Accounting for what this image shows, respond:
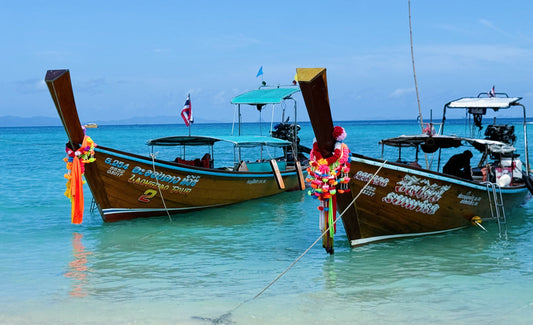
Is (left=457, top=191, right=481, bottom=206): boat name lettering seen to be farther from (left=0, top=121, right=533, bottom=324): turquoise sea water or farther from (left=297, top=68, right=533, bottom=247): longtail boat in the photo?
(left=0, top=121, right=533, bottom=324): turquoise sea water

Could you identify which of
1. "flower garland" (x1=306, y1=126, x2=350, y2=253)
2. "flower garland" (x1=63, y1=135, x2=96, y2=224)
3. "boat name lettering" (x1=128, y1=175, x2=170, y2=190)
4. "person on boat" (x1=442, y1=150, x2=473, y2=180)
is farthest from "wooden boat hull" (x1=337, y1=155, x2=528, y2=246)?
"boat name lettering" (x1=128, y1=175, x2=170, y2=190)

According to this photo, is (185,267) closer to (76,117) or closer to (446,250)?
(76,117)

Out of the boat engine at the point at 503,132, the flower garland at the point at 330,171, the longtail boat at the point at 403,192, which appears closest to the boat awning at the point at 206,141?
the longtail boat at the point at 403,192

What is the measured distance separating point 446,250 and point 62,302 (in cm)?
595

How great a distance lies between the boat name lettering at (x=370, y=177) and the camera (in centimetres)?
912

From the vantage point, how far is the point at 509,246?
10.5 metres

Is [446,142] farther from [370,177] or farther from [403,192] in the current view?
[370,177]

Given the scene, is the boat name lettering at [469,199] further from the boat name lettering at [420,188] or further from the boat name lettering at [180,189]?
the boat name lettering at [180,189]

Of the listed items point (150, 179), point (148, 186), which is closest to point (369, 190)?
point (150, 179)

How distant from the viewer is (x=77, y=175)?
10.7 metres

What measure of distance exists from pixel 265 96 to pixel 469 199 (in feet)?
25.3

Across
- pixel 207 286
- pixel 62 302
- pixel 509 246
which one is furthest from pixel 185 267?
pixel 509 246

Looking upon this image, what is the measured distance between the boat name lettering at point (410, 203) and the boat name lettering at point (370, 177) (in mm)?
269

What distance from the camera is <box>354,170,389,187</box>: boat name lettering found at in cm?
912
